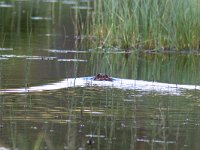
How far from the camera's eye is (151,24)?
15594 millimetres

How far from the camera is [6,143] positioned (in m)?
7.23

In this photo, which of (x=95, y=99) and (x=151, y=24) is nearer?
(x=95, y=99)

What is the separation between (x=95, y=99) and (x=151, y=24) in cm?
602

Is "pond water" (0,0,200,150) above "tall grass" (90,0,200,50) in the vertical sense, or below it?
below

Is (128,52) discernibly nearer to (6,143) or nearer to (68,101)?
Answer: (68,101)

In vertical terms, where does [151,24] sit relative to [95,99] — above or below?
above

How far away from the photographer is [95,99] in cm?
977

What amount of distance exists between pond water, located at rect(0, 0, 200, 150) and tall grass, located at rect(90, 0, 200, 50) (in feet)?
0.82

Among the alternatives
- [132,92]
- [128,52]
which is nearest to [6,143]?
[132,92]

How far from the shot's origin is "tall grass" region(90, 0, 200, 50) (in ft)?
51.1

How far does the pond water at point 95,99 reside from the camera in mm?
7594

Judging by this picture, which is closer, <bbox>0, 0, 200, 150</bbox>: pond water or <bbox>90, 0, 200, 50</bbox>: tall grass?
<bbox>0, 0, 200, 150</bbox>: pond water

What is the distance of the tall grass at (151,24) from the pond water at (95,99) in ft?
0.82

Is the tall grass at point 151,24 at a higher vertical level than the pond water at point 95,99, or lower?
higher
